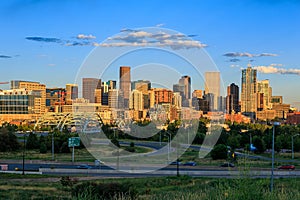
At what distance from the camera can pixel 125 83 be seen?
137 feet

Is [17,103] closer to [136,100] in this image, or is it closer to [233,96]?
[233,96]

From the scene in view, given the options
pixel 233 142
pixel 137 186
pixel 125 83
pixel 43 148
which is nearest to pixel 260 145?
pixel 233 142

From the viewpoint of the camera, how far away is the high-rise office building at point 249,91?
130m

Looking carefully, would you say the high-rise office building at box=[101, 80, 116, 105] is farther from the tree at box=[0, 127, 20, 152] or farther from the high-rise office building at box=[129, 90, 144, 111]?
the tree at box=[0, 127, 20, 152]

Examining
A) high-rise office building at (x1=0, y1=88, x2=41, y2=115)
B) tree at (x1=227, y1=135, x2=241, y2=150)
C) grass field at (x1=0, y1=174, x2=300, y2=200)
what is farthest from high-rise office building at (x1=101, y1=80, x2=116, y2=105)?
high-rise office building at (x1=0, y1=88, x2=41, y2=115)

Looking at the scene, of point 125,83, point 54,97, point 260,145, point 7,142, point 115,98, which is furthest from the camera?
point 54,97

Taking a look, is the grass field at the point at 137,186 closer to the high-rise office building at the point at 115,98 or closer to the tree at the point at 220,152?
the high-rise office building at the point at 115,98

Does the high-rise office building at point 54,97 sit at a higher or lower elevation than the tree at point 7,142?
higher

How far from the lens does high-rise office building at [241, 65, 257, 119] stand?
12962 centimetres

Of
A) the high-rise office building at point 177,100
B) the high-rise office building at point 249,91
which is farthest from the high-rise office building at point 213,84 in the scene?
the high-rise office building at point 249,91

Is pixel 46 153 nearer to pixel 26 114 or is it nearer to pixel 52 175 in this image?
pixel 52 175

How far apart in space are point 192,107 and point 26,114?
339 ft

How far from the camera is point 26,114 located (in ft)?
484

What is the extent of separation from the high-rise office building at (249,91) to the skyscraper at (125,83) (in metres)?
84.6
